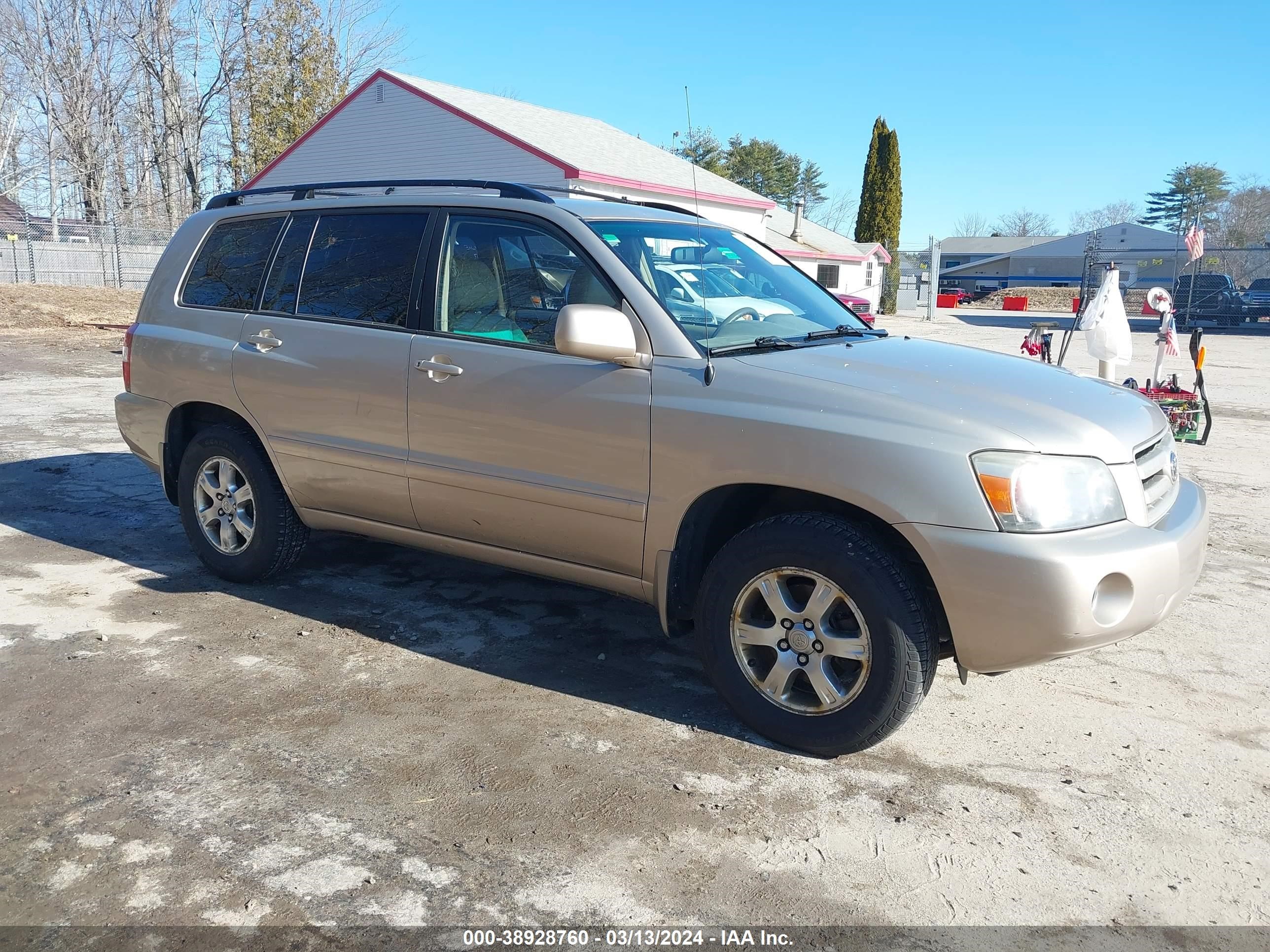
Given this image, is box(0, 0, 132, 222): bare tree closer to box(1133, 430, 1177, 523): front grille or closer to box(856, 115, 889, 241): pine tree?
box(856, 115, 889, 241): pine tree

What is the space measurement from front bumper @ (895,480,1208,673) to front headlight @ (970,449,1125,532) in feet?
0.13

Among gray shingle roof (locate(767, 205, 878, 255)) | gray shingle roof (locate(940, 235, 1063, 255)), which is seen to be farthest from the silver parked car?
gray shingle roof (locate(940, 235, 1063, 255))

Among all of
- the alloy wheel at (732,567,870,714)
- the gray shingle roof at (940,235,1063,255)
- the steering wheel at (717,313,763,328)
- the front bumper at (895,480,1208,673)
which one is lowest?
the alloy wheel at (732,567,870,714)

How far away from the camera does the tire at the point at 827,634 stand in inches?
131

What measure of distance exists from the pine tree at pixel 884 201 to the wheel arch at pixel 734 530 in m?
46.6

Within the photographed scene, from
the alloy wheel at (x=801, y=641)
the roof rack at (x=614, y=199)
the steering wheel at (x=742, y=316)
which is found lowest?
the alloy wheel at (x=801, y=641)

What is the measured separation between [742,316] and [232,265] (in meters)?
2.73

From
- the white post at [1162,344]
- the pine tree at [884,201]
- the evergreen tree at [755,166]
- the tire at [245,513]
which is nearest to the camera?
the tire at [245,513]

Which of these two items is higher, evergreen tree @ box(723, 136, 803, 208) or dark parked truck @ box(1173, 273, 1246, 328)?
evergreen tree @ box(723, 136, 803, 208)

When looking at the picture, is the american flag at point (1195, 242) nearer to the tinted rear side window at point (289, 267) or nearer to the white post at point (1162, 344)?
the white post at point (1162, 344)

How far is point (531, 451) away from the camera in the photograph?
4.07m

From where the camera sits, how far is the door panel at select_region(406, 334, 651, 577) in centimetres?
386

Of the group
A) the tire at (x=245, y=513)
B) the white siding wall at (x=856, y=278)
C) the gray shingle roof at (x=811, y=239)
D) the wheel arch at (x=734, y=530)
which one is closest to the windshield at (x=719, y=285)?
the wheel arch at (x=734, y=530)

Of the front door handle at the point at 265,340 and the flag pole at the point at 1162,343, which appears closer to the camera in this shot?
the front door handle at the point at 265,340
